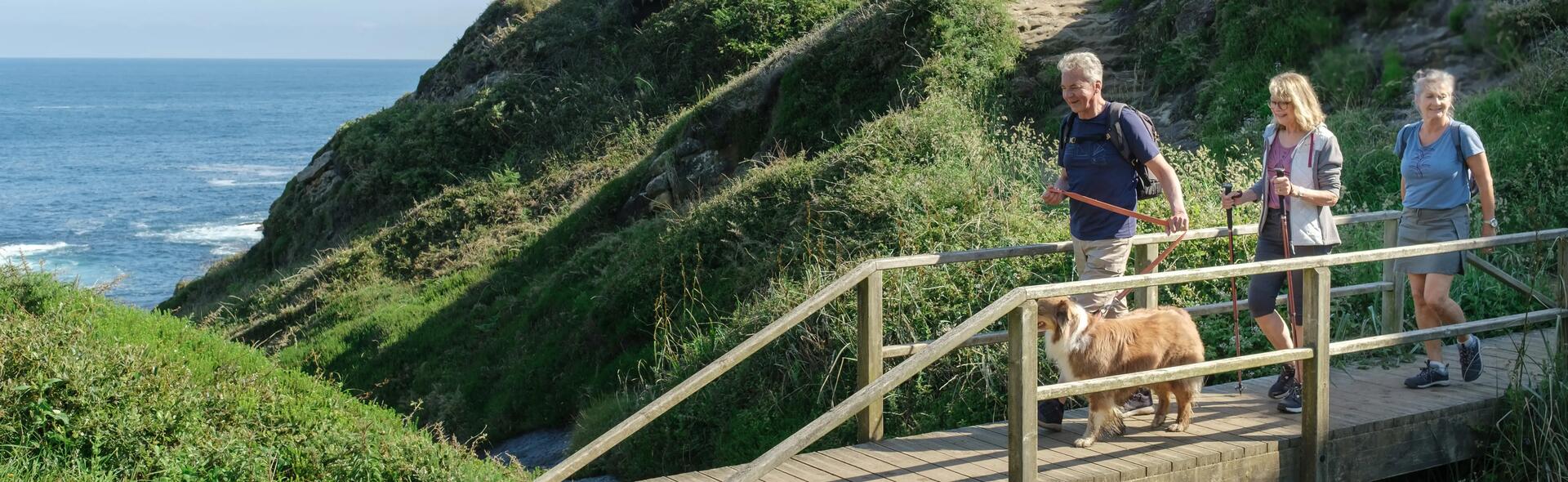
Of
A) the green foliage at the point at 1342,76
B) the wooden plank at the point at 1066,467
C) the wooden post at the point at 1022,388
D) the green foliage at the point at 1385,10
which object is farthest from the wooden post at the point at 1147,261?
the green foliage at the point at 1385,10

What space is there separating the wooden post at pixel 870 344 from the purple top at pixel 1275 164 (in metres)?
2.11

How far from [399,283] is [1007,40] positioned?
34.8ft

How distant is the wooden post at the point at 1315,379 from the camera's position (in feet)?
21.0

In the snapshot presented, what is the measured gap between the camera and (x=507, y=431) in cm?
1386

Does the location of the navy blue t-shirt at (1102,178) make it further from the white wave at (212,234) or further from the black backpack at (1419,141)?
the white wave at (212,234)

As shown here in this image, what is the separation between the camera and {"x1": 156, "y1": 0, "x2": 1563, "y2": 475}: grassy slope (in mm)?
10039

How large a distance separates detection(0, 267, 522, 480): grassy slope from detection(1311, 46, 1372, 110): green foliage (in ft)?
31.9

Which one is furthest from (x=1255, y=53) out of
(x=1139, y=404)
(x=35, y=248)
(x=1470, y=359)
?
(x=35, y=248)

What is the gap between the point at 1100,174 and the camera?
6.68 m

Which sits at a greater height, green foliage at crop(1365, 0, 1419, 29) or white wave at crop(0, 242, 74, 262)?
green foliage at crop(1365, 0, 1419, 29)

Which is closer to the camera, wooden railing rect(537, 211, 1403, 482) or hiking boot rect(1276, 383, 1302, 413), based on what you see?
wooden railing rect(537, 211, 1403, 482)

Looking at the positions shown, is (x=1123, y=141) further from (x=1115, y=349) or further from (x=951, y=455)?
(x=951, y=455)

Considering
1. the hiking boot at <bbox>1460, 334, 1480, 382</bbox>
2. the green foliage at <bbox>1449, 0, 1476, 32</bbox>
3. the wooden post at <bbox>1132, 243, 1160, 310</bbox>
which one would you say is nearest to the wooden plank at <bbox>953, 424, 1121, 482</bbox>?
the wooden post at <bbox>1132, 243, 1160, 310</bbox>

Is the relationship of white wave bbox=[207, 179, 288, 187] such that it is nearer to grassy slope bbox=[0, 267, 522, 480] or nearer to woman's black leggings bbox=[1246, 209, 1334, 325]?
grassy slope bbox=[0, 267, 522, 480]
